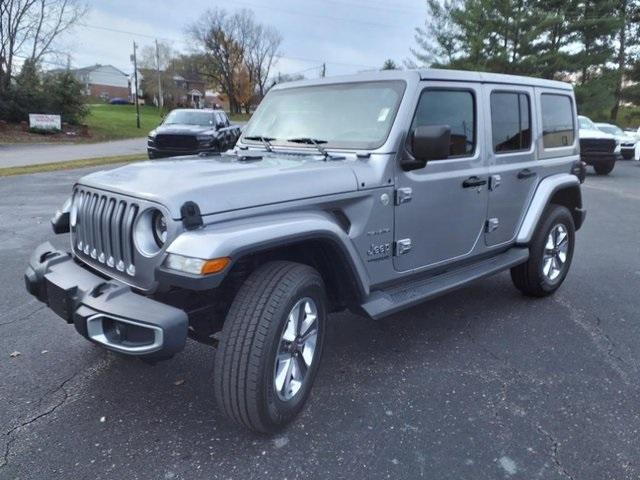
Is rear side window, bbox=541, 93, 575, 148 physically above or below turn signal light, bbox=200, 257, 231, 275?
above

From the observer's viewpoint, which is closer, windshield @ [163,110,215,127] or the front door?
the front door

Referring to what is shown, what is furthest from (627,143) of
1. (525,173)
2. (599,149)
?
(525,173)

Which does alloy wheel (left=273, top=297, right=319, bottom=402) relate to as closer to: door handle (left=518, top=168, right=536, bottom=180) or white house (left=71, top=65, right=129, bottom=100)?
door handle (left=518, top=168, right=536, bottom=180)

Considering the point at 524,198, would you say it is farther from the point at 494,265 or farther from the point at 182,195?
the point at 182,195

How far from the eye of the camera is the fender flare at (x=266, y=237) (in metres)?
2.35

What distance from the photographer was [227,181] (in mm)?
2623

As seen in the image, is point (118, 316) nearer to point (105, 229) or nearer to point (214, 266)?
point (214, 266)

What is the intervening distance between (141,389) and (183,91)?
91709 millimetres

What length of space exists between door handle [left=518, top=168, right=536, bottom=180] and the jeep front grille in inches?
122

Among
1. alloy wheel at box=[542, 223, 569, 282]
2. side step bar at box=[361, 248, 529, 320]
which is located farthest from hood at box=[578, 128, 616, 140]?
side step bar at box=[361, 248, 529, 320]

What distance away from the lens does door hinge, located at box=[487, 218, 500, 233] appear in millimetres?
4129

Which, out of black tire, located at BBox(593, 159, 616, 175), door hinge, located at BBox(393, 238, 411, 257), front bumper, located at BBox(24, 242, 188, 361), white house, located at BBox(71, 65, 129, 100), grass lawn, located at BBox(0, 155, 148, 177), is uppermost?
white house, located at BBox(71, 65, 129, 100)

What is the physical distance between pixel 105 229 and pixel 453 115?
7.99 feet

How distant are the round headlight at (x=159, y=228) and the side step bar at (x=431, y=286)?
1220 millimetres
